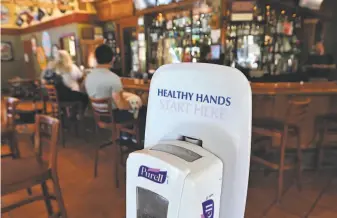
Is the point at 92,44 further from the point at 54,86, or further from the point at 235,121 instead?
the point at 235,121

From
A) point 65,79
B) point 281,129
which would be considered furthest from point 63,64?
point 281,129

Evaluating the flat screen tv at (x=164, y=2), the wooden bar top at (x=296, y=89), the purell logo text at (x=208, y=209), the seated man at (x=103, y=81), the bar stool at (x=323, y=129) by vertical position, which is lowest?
the bar stool at (x=323, y=129)

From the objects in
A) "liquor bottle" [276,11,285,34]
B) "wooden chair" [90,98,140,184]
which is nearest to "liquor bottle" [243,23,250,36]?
"liquor bottle" [276,11,285,34]

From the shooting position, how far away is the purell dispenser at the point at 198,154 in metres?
1.04

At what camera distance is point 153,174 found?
1.08 metres

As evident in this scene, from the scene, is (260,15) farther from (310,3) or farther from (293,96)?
(293,96)

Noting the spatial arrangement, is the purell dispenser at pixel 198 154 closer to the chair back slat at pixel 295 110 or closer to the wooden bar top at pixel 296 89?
Answer: the chair back slat at pixel 295 110

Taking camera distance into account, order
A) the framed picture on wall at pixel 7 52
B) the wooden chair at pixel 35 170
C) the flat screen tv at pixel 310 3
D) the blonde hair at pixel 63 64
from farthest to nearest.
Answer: the framed picture on wall at pixel 7 52
the flat screen tv at pixel 310 3
the blonde hair at pixel 63 64
the wooden chair at pixel 35 170

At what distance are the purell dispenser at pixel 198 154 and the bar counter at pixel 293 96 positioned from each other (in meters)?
1.64

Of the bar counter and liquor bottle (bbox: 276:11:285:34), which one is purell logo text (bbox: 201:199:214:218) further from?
liquor bottle (bbox: 276:11:285:34)

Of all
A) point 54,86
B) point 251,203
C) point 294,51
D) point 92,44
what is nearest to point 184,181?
point 251,203

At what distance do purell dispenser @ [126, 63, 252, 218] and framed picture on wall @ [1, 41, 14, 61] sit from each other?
445 inches

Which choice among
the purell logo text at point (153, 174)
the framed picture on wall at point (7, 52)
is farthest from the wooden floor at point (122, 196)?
the framed picture on wall at point (7, 52)

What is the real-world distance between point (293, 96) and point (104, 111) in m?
1.95
